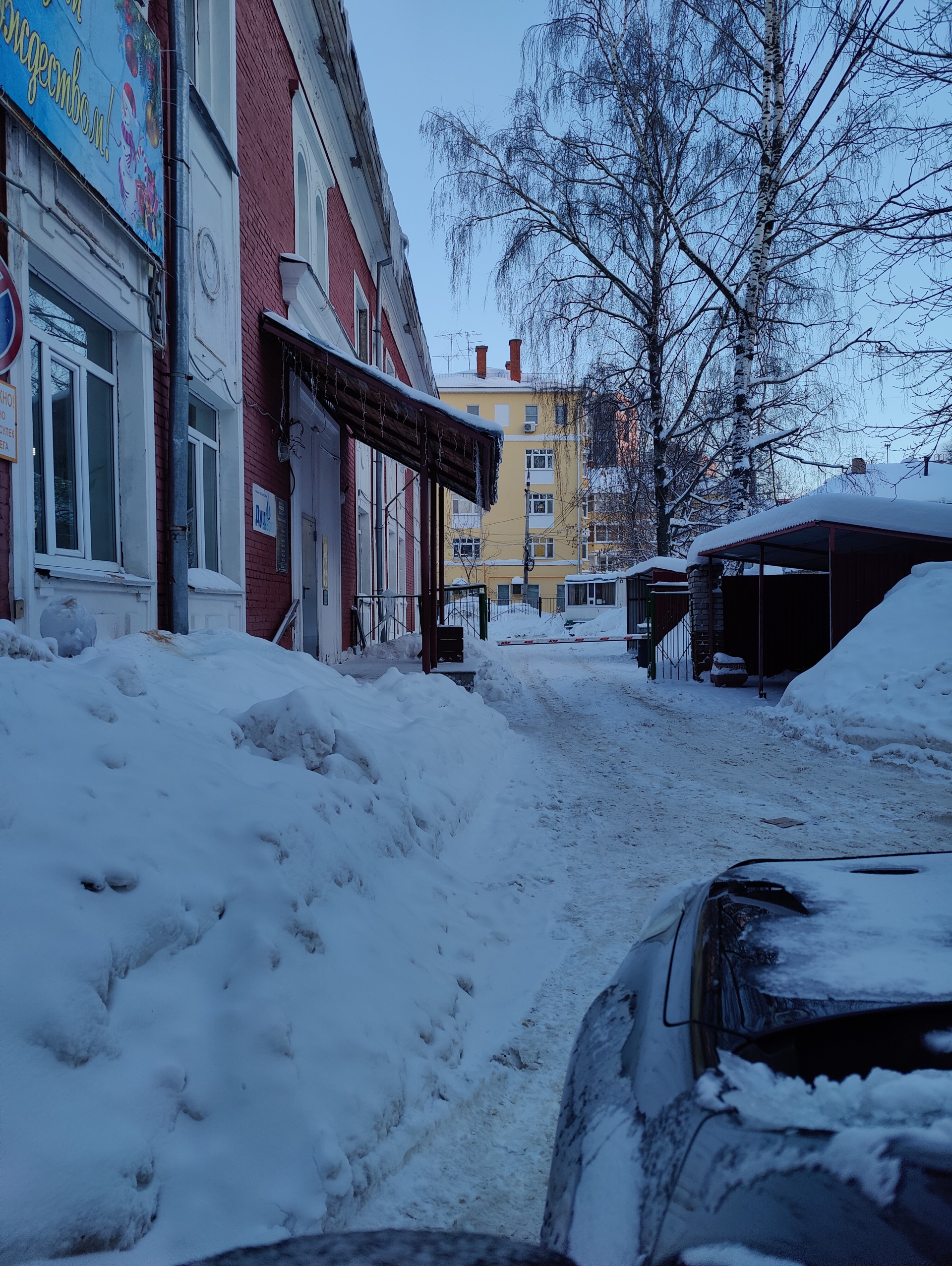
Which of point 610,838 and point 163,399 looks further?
point 163,399

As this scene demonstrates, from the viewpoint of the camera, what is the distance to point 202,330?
6.51 m

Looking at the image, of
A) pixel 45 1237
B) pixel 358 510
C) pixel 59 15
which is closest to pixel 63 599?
pixel 59 15

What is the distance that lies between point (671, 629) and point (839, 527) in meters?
8.92

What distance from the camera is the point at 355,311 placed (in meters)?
14.1

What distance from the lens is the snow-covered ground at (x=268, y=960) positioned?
154cm

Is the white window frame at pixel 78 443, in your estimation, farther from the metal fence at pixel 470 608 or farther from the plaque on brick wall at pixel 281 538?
the metal fence at pixel 470 608

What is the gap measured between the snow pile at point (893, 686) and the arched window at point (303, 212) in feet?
28.0

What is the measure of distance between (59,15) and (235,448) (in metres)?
3.76

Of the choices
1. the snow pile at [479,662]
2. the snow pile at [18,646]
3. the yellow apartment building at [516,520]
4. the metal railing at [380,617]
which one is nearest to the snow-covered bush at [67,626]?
the snow pile at [18,646]

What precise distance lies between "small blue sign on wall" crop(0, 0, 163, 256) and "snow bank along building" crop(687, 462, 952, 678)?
26.2 ft

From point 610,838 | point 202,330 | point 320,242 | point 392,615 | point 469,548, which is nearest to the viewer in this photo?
point 610,838

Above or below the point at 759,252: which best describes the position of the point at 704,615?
below

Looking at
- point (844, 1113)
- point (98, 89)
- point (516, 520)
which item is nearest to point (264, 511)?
point (98, 89)

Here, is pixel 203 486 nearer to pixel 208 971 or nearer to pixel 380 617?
pixel 208 971
